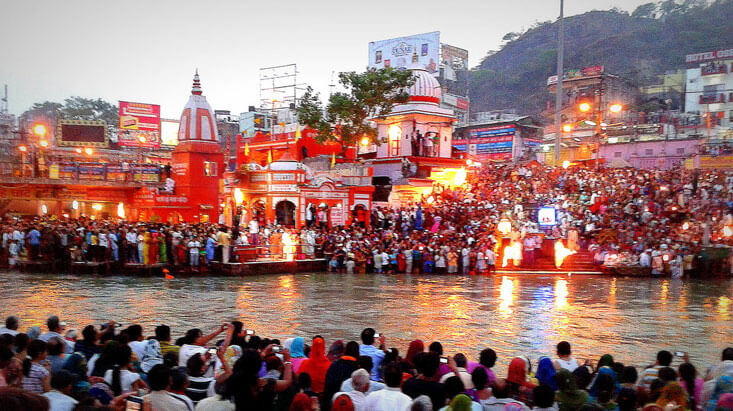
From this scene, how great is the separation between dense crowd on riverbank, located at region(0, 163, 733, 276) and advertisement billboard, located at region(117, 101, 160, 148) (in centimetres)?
2865

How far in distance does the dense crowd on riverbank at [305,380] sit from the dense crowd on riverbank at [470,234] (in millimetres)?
14683

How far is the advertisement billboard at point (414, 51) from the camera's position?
68688mm

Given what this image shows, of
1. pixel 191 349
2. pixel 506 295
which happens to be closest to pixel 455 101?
pixel 506 295

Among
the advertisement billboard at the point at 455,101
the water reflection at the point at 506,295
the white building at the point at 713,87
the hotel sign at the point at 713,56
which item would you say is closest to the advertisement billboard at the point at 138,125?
the advertisement billboard at the point at 455,101

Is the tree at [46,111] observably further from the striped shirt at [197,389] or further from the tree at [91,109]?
the striped shirt at [197,389]

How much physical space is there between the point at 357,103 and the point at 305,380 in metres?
32.2

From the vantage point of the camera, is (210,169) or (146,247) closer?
(146,247)

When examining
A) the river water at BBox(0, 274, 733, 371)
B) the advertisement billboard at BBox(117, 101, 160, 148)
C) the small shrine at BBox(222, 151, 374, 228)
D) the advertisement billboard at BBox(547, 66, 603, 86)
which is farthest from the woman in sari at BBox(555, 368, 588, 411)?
the advertisement billboard at BBox(547, 66, 603, 86)

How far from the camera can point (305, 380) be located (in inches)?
212

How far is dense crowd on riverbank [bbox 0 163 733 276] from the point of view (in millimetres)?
20891

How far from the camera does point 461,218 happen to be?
2812 centimetres

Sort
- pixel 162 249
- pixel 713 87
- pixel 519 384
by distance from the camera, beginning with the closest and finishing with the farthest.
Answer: pixel 519 384, pixel 162 249, pixel 713 87

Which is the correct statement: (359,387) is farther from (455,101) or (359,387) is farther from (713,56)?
(455,101)

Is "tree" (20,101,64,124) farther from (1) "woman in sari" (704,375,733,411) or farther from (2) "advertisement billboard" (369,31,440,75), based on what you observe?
(1) "woman in sari" (704,375,733,411)
